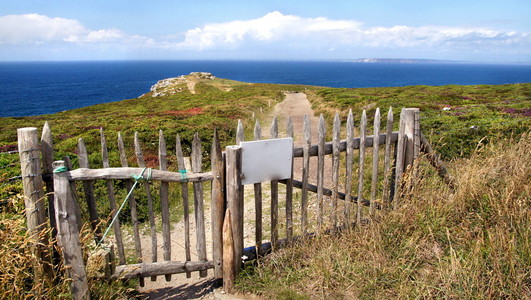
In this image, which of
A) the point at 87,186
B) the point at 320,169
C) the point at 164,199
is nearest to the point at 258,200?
the point at 320,169

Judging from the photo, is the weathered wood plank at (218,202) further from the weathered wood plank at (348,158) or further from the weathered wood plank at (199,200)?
the weathered wood plank at (348,158)

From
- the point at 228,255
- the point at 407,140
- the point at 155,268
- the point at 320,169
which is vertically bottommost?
the point at 155,268

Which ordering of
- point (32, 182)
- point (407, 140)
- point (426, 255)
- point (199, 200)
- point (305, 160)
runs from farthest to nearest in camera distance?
point (407, 140)
point (305, 160)
point (199, 200)
point (426, 255)
point (32, 182)

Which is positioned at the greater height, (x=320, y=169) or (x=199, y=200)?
(x=320, y=169)

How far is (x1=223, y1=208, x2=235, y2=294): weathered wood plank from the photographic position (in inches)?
162

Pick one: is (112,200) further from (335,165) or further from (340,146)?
(340,146)

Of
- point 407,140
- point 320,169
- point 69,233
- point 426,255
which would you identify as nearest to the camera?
point 69,233

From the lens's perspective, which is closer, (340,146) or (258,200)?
(258,200)

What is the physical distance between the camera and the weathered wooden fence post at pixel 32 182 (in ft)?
10.8

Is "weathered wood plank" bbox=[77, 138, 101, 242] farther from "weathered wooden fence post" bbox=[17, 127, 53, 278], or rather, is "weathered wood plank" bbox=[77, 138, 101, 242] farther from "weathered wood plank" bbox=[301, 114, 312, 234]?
"weathered wood plank" bbox=[301, 114, 312, 234]

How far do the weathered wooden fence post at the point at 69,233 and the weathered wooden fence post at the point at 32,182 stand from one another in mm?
146

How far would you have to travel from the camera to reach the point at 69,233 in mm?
3543

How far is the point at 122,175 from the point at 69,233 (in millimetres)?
770

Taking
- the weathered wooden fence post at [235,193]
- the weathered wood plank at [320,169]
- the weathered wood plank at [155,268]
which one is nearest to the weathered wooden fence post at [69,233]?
the weathered wood plank at [155,268]
